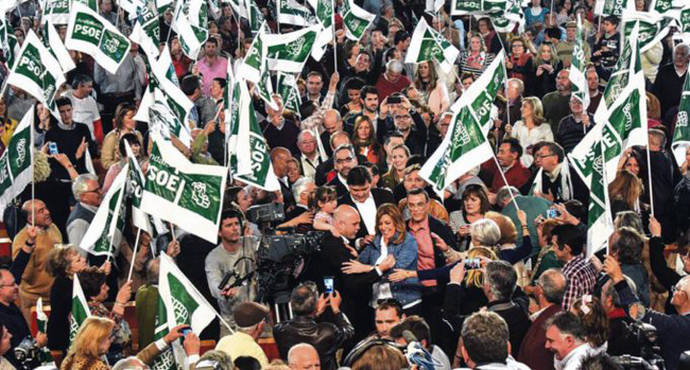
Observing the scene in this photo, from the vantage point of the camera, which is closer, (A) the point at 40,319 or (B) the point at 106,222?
(A) the point at 40,319

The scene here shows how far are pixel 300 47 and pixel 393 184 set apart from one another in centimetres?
355

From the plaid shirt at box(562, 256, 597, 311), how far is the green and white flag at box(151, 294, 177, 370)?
302 cm

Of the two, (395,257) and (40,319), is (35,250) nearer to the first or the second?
(40,319)

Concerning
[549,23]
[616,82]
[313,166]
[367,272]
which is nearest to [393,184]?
[313,166]

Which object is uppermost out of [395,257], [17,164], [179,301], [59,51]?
[59,51]

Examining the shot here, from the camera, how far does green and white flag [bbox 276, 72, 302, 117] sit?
18.4 m

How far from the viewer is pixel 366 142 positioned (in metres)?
16.7

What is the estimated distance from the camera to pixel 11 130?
17.9 m

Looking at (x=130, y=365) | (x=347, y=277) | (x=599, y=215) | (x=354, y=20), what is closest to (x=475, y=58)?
(x=354, y=20)

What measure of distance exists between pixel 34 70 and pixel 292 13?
5.70 metres

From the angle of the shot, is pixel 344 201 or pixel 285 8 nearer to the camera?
pixel 344 201

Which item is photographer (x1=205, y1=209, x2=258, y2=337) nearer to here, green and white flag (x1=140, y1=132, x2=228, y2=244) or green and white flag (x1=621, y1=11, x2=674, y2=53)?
green and white flag (x1=140, y1=132, x2=228, y2=244)

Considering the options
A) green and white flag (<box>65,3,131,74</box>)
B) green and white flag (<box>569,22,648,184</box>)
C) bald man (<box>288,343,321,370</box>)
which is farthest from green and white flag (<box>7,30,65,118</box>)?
bald man (<box>288,343,321,370</box>)

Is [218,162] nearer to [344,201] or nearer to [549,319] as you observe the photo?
[344,201]
